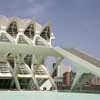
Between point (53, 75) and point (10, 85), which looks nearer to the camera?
point (10, 85)

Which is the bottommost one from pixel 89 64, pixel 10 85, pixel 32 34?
pixel 10 85

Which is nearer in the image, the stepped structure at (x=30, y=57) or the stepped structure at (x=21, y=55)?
the stepped structure at (x=30, y=57)

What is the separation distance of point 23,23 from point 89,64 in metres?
19.4

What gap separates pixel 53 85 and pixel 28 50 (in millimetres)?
6919

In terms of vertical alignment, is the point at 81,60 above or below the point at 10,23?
below

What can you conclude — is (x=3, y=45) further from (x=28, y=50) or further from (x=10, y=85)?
(x=10, y=85)

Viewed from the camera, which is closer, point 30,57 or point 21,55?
point 21,55

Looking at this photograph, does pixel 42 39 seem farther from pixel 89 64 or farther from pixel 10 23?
pixel 89 64

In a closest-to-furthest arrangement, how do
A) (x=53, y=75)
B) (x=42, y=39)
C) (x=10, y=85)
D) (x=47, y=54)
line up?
(x=47, y=54) < (x=10, y=85) < (x=53, y=75) < (x=42, y=39)

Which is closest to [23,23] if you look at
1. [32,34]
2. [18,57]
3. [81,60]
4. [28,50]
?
[32,34]

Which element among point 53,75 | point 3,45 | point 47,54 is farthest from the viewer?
point 53,75

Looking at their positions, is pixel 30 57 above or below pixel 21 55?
below

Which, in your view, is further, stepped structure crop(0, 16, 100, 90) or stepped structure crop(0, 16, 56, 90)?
stepped structure crop(0, 16, 56, 90)

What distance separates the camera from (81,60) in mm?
33844
